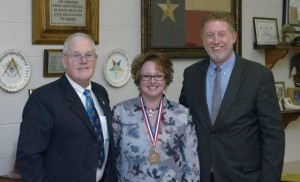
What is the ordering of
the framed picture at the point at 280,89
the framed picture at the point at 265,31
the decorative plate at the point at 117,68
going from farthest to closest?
1. the framed picture at the point at 280,89
2. the framed picture at the point at 265,31
3. the decorative plate at the point at 117,68

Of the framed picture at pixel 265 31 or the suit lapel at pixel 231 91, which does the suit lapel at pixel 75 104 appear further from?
the framed picture at pixel 265 31

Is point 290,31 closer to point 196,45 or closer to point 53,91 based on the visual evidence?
point 196,45

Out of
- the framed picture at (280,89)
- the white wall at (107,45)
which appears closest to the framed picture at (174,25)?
the white wall at (107,45)

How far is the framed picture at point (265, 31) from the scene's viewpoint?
3.89m

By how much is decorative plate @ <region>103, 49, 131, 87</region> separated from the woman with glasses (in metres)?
0.70

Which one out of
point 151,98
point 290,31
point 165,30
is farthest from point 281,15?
point 151,98

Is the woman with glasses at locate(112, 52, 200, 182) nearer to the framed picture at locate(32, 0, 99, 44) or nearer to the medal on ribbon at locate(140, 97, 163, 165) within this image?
the medal on ribbon at locate(140, 97, 163, 165)

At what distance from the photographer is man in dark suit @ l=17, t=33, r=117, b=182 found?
2055 millimetres

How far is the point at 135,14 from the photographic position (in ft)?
10.7

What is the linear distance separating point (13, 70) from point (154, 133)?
2.98 ft

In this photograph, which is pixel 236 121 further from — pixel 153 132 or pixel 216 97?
pixel 153 132

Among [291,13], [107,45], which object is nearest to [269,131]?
[107,45]

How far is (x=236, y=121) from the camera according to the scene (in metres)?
2.40

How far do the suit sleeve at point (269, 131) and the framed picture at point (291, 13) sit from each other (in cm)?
182
